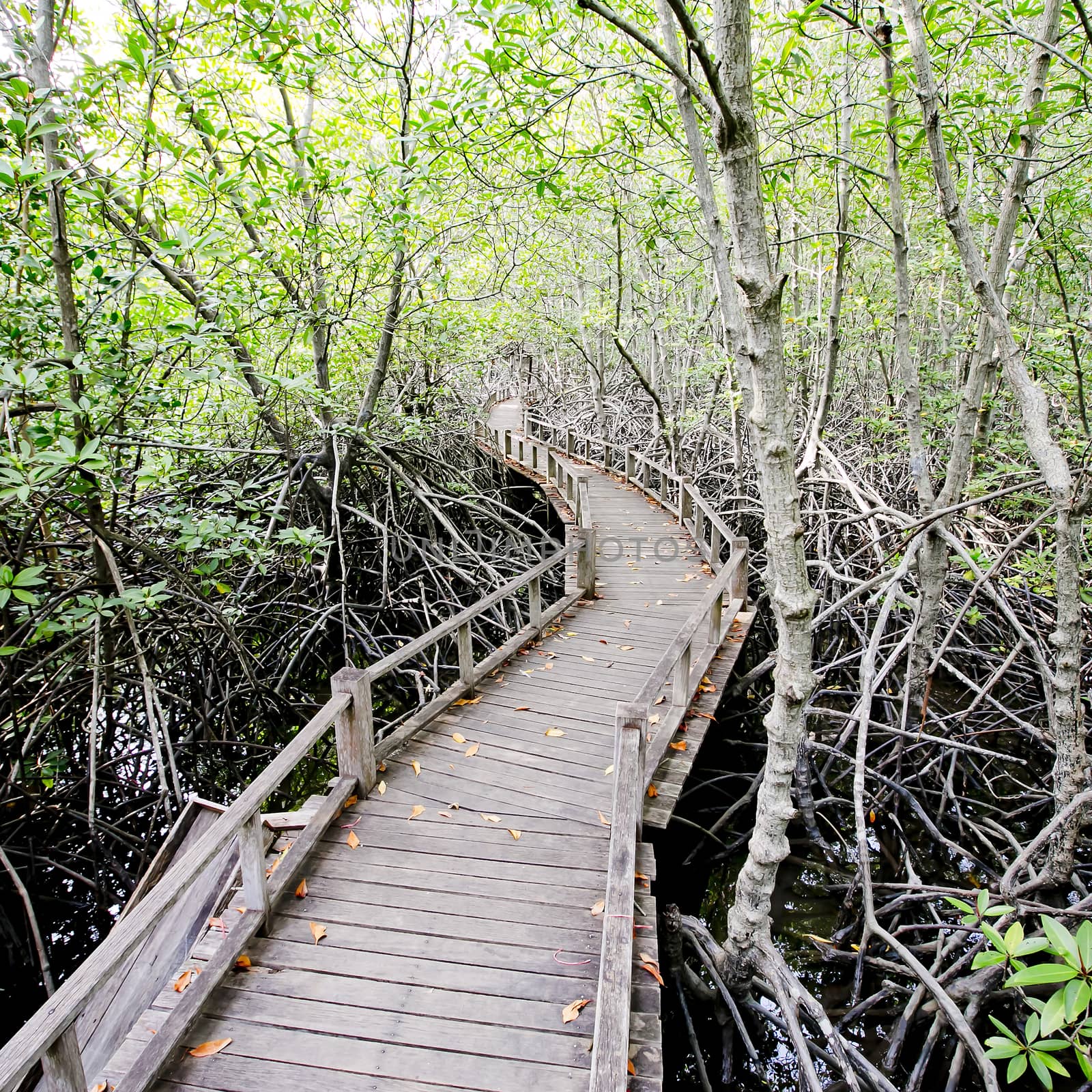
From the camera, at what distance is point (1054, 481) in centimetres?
308

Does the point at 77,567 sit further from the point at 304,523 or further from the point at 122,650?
the point at 304,523

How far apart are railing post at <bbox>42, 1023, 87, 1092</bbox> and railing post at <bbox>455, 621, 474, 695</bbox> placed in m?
3.19

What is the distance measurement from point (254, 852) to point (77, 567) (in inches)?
138

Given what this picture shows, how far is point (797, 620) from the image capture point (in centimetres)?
280

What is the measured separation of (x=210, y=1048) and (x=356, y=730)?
5.08ft

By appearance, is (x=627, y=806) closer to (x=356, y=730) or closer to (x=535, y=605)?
(x=356, y=730)

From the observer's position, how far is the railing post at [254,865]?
278 cm

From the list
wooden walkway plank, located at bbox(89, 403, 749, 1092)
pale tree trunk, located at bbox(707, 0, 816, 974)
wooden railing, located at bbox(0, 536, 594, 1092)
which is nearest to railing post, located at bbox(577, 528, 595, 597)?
wooden railing, located at bbox(0, 536, 594, 1092)

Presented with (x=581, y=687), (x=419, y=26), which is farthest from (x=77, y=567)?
(x=419, y=26)

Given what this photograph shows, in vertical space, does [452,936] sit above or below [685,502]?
below

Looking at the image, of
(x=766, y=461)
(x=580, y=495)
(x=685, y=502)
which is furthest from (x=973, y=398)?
(x=580, y=495)

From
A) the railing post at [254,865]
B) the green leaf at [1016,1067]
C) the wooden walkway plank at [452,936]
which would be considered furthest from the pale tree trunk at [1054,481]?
the railing post at [254,865]

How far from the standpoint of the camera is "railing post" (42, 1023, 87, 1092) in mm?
1728

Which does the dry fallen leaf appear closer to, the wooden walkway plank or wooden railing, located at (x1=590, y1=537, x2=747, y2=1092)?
the wooden walkway plank
